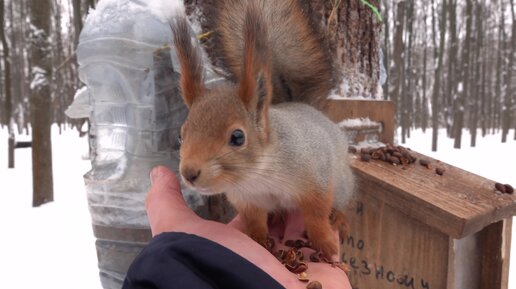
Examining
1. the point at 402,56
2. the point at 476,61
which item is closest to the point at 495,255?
the point at 402,56

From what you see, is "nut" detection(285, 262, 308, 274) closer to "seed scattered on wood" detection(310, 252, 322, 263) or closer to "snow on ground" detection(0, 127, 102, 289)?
"seed scattered on wood" detection(310, 252, 322, 263)

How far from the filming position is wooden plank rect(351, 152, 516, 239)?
1200mm

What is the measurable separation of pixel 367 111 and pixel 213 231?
0.94m

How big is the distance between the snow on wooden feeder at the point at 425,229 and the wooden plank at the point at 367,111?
0.20m

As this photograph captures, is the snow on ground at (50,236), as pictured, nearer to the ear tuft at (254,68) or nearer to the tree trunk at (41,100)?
the tree trunk at (41,100)

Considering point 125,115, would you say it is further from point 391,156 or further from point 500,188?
point 500,188

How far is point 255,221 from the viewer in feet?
4.16

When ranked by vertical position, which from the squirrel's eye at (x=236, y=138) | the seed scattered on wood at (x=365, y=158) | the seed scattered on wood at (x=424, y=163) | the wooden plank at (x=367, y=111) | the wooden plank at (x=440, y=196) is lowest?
the wooden plank at (x=440, y=196)

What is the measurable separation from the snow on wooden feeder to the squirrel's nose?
68 cm

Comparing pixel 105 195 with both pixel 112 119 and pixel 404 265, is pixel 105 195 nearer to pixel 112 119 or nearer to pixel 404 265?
pixel 112 119

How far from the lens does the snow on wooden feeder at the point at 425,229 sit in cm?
126

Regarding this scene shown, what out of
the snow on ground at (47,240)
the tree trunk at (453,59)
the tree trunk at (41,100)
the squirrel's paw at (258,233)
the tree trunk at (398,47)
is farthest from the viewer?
the tree trunk at (453,59)

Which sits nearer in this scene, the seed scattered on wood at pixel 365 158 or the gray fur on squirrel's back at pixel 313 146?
the gray fur on squirrel's back at pixel 313 146

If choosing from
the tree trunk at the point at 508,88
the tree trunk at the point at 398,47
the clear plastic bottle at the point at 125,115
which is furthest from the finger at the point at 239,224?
the tree trunk at the point at 508,88
